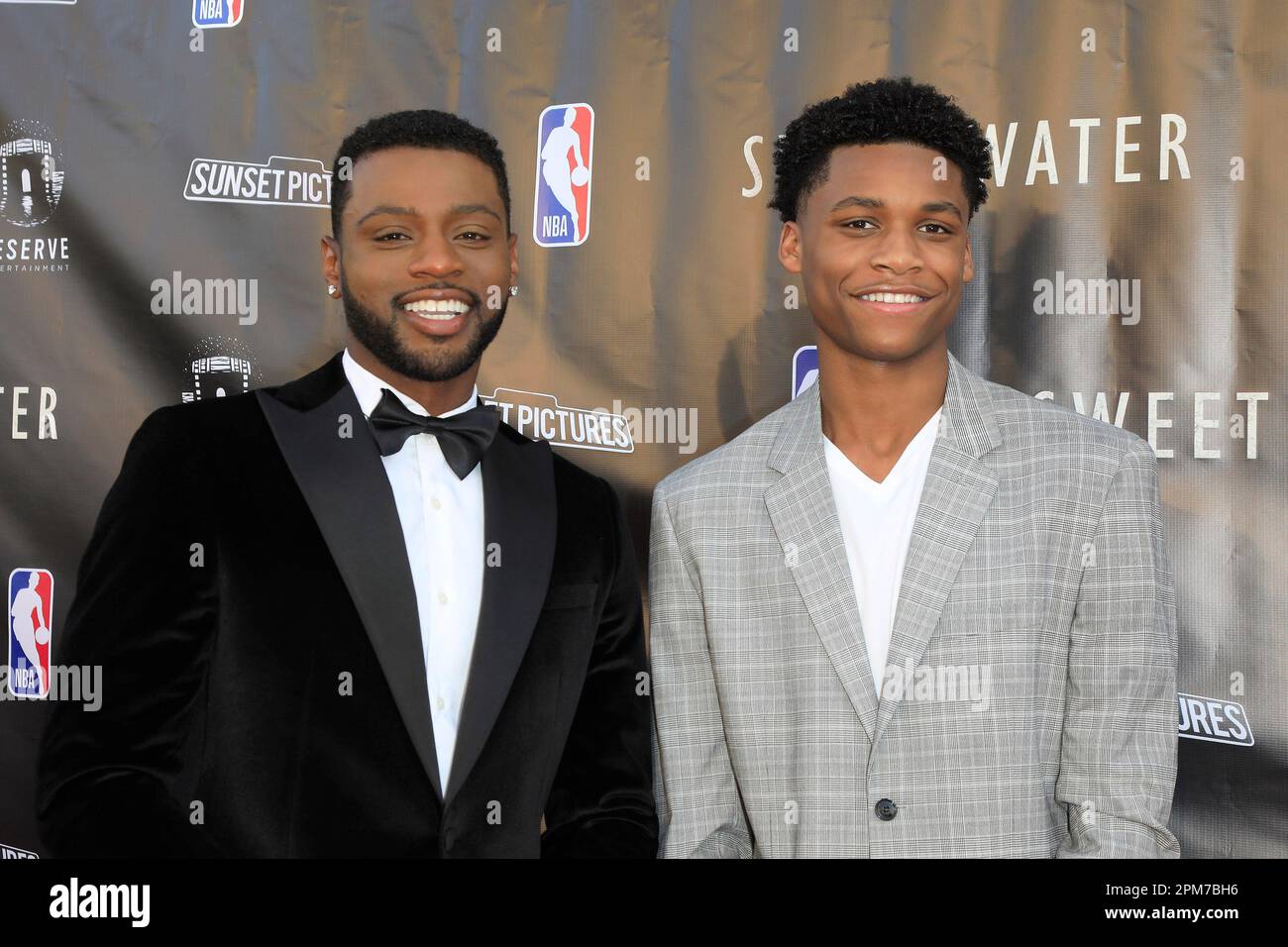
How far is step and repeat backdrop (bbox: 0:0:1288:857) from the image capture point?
2600 millimetres

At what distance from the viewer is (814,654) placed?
202 cm

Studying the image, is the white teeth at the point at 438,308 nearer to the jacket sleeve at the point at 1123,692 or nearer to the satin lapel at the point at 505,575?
the satin lapel at the point at 505,575

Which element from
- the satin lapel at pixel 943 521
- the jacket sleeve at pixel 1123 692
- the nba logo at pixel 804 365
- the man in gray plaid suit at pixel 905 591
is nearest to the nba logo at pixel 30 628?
the man in gray plaid suit at pixel 905 591

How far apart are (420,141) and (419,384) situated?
47 cm

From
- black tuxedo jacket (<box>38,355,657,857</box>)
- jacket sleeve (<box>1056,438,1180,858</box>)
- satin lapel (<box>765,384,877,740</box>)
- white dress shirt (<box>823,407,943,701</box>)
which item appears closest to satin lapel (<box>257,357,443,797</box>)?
black tuxedo jacket (<box>38,355,657,857</box>)

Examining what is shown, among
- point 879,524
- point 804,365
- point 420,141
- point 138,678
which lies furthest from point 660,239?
point 138,678

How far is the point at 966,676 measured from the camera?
1.95 m

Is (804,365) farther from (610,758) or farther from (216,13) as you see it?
(216,13)

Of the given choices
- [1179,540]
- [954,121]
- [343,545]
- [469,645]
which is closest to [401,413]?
[343,545]

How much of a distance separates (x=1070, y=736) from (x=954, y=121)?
112 centimetres

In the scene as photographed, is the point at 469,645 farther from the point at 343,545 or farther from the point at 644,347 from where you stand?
Answer: the point at 644,347

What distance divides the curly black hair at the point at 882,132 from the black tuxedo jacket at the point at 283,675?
0.89 meters

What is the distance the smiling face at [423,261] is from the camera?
2133mm

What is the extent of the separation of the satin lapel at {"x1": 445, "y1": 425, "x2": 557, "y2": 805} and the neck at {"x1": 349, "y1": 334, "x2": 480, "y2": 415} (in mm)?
125
